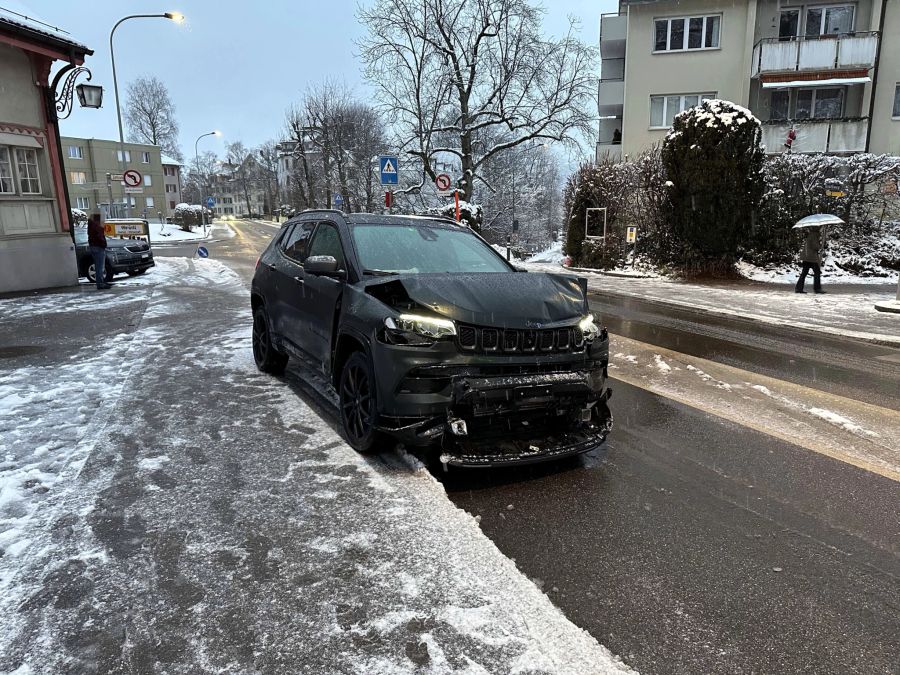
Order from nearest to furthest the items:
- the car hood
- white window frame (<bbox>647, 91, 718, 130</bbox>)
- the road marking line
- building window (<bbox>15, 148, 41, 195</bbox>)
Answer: the car hood → the road marking line → building window (<bbox>15, 148, 41, 195</bbox>) → white window frame (<bbox>647, 91, 718, 130</bbox>)

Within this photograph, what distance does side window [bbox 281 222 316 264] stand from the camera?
5874mm

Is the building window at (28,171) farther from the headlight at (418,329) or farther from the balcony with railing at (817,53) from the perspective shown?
the balcony with railing at (817,53)

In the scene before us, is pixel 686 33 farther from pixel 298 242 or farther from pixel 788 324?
pixel 298 242

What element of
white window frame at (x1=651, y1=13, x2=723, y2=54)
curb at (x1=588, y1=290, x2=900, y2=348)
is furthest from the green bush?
white window frame at (x1=651, y1=13, x2=723, y2=54)

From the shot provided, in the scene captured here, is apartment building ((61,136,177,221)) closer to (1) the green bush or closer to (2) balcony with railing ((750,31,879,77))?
(2) balcony with railing ((750,31,879,77))

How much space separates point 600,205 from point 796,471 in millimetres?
18123

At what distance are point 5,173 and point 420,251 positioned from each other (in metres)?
13.2

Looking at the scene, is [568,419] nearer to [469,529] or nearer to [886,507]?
[469,529]

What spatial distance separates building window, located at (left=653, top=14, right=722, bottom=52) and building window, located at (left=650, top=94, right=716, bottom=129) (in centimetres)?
216

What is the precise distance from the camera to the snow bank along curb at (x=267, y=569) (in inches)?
93.1

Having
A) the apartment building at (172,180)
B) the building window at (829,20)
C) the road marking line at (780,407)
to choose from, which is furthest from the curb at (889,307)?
the apartment building at (172,180)

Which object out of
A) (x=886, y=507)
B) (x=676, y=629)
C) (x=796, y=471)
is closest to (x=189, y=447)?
(x=676, y=629)

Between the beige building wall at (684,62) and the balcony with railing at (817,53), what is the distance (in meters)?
0.99

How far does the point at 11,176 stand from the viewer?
13453 mm
